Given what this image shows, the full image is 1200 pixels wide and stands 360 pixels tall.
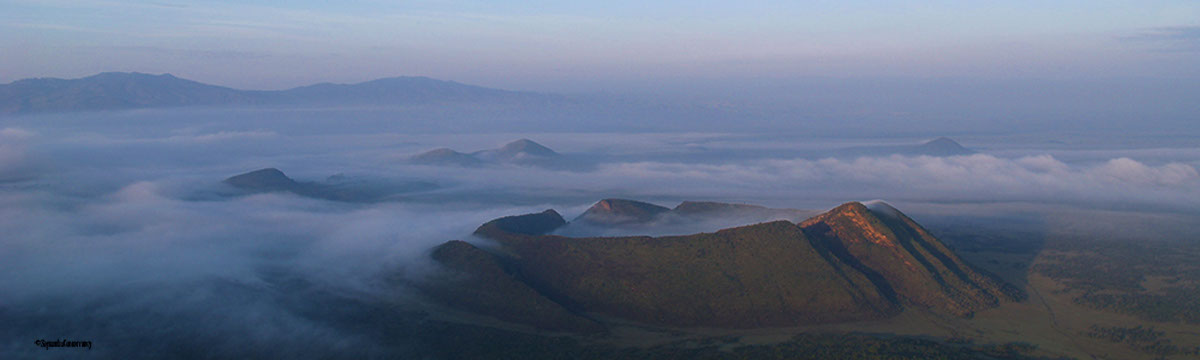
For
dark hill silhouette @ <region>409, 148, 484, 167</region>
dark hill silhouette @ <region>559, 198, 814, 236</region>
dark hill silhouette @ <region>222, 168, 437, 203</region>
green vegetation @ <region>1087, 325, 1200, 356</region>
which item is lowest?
green vegetation @ <region>1087, 325, 1200, 356</region>

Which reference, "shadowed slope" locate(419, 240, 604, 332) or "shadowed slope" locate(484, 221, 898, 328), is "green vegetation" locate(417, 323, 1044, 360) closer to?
"shadowed slope" locate(419, 240, 604, 332)

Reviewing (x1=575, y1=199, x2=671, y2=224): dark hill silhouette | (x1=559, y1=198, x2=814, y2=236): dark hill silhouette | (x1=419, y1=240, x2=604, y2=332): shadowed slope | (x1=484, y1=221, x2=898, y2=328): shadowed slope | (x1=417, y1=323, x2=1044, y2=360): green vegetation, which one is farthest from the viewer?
(x1=575, y1=199, x2=671, y2=224): dark hill silhouette

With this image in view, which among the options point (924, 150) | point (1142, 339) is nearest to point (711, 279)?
point (1142, 339)

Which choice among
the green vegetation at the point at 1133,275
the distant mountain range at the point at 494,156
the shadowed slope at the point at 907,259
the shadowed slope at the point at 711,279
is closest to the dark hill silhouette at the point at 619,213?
the shadowed slope at the point at 711,279

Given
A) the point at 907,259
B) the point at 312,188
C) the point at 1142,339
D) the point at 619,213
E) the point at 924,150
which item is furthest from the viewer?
the point at 924,150

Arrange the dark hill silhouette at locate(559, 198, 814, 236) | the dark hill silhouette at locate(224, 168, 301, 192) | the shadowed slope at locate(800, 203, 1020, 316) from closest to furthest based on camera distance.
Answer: the shadowed slope at locate(800, 203, 1020, 316) → the dark hill silhouette at locate(559, 198, 814, 236) → the dark hill silhouette at locate(224, 168, 301, 192)

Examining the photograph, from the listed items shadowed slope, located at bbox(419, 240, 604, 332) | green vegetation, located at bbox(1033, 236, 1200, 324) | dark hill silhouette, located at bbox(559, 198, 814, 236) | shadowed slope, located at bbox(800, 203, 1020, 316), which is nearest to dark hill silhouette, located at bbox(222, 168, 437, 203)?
dark hill silhouette, located at bbox(559, 198, 814, 236)

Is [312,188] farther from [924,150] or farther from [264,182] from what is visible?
[924,150]
